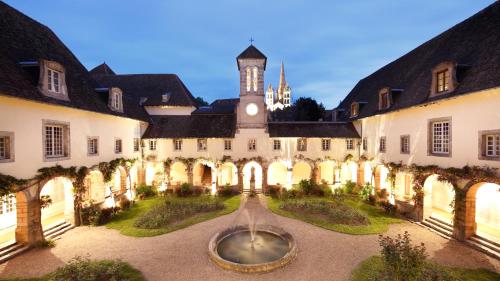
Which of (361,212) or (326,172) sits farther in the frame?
(326,172)

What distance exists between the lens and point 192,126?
2589 centimetres

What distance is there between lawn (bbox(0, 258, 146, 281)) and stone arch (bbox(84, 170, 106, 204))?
30.6 feet

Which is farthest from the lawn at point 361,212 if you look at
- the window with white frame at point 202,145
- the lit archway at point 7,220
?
the lit archway at point 7,220

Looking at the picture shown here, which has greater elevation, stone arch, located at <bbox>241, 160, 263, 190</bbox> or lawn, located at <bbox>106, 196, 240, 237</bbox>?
stone arch, located at <bbox>241, 160, 263, 190</bbox>

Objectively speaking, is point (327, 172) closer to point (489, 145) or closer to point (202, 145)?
point (202, 145)

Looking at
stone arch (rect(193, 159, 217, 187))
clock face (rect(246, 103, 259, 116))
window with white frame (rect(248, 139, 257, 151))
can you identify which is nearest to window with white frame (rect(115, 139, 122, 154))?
stone arch (rect(193, 159, 217, 187))

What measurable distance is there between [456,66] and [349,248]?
12823 millimetres

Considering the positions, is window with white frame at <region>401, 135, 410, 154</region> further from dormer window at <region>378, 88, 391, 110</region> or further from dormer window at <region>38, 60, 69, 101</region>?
dormer window at <region>38, 60, 69, 101</region>

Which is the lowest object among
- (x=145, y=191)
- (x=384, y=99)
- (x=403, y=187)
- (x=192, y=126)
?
(x=145, y=191)

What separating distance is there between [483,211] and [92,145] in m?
29.0

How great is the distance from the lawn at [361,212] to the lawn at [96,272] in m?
11.2

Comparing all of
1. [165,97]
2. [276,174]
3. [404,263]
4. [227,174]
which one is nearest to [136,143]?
[165,97]

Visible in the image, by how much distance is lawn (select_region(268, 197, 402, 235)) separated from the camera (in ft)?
48.5

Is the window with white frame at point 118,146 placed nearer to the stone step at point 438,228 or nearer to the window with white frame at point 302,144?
the window with white frame at point 302,144
